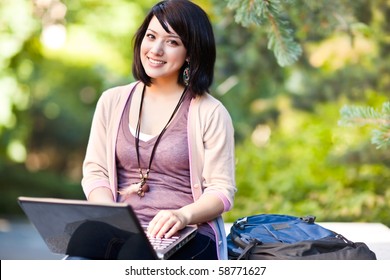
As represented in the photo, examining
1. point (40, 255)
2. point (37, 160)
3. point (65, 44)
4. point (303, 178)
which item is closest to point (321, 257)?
point (303, 178)

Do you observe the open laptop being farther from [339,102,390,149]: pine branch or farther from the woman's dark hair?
[339,102,390,149]: pine branch

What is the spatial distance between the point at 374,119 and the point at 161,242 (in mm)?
1116

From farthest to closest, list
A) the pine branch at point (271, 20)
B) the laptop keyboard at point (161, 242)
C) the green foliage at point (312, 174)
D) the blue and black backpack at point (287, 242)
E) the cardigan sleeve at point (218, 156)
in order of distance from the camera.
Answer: the green foliage at point (312, 174)
the pine branch at point (271, 20)
the cardigan sleeve at point (218, 156)
the blue and black backpack at point (287, 242)
the laptop keyboard at point (161, 242)

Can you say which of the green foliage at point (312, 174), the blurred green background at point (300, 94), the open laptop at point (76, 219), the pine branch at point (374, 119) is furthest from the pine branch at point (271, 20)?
the green foliage at point (312, 174)

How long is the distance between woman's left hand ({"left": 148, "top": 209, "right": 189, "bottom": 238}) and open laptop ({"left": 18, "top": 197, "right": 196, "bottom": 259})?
0.02m

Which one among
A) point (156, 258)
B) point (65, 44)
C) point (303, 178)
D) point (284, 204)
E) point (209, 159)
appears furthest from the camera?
point (65, 44)

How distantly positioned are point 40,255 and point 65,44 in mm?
3947

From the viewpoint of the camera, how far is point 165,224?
7.21ft

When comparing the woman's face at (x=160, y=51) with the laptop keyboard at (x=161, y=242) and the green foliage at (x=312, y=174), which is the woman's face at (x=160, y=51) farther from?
the green foliage at (x=312, y=174)

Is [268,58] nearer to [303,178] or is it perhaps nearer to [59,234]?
[303,178]

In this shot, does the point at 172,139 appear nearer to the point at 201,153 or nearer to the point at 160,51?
the point at 201,153

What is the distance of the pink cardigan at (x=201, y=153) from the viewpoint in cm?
244

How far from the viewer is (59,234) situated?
6.91 feet

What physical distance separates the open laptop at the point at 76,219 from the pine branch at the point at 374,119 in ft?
3.19
